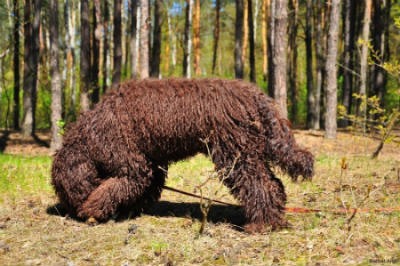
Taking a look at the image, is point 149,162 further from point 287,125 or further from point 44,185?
point 44,185

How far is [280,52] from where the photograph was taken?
1131 centimetres

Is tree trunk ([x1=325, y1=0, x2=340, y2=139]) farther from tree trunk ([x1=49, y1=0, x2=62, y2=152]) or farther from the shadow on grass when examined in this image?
the shadow on grass

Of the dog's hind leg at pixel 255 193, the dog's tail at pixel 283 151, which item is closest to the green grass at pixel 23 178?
the dog's hind leg at pixel 255 193

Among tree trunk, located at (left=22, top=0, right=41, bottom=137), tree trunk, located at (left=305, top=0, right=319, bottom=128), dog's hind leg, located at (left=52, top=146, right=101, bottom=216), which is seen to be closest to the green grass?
dog's hind leg, located at (left=52, top=146, right=101, bottom=216)

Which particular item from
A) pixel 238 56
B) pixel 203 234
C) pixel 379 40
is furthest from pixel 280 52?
pixel 379 40

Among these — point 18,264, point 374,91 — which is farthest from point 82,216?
point 374,91

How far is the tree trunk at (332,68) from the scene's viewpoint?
1494 centimetres

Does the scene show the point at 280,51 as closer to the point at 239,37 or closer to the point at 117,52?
the point at 239,37

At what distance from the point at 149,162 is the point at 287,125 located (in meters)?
1.64

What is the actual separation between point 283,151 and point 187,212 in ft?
5.65

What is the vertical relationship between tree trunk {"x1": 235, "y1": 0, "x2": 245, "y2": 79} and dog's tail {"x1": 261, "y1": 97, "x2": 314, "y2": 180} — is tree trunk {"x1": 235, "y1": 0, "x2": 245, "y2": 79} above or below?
above

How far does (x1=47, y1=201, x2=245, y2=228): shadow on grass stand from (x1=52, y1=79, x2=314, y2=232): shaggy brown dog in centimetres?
36

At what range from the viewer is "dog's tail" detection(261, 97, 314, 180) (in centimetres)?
495

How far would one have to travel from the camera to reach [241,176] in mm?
4914
